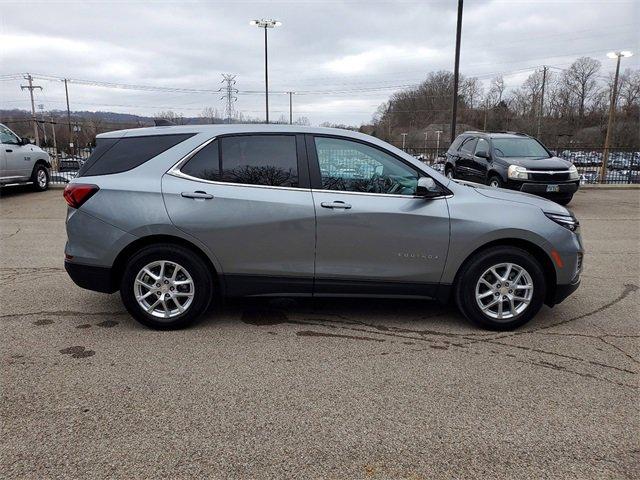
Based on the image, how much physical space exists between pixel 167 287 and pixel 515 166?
32.6 feet

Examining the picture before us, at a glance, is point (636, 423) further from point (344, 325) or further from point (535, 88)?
point (535, 88)

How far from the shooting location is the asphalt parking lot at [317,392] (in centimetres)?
261

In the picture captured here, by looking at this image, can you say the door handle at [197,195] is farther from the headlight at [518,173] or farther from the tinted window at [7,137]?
the tinted window at [7,137]

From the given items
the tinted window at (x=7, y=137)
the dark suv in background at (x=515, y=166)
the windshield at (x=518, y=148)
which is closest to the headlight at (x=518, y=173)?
the dark suv in background at (x=515, y=166)

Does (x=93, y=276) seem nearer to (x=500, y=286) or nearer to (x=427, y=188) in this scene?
(x=427, y=188)

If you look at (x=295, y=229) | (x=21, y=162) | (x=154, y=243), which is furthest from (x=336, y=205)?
(x=21, y=162)

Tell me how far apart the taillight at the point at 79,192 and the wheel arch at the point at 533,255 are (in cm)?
323

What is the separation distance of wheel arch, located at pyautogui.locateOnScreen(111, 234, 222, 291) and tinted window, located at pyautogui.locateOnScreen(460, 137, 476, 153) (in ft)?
36.3

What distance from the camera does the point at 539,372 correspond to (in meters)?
3.62

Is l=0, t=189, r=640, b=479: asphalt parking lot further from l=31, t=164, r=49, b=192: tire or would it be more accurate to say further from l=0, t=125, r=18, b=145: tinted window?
l=31, t=164, r=49, b=192: tire

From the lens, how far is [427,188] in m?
4.18

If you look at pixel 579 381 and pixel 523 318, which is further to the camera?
pixel 523 318

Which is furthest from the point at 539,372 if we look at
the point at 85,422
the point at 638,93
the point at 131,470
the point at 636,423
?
the point at 638,93

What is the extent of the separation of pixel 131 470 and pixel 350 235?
2.41 m
